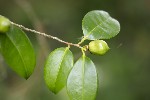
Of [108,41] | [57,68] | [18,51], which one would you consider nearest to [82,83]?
[57,68]

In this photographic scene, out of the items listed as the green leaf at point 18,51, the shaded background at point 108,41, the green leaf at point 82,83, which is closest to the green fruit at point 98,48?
the green leaf at point 82,83

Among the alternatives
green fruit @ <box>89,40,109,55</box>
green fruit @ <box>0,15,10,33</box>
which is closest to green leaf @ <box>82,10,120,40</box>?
green fruit @ <box>89,40,109,55</box>

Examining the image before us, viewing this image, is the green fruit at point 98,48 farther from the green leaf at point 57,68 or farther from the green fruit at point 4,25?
the green fruit at point 4,25

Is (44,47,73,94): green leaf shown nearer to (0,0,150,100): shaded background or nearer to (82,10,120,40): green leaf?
(82,10,120,40): green leaf

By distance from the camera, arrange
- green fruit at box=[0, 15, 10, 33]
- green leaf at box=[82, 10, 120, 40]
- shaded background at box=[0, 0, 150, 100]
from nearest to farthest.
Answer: green fruit at box=[0, 15, 10, 33] → green leaf at box=[82, 10, 120, 40] → shaded background at box=[0, 0, 150, 100]

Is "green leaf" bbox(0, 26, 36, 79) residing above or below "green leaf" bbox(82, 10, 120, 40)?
above

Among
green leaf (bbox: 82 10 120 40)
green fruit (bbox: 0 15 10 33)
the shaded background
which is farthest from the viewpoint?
the shaded background

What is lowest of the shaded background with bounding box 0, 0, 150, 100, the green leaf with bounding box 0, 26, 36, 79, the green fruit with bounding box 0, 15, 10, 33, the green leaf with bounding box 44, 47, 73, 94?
the green leaf with bounding box 44, 47, 73, 94
